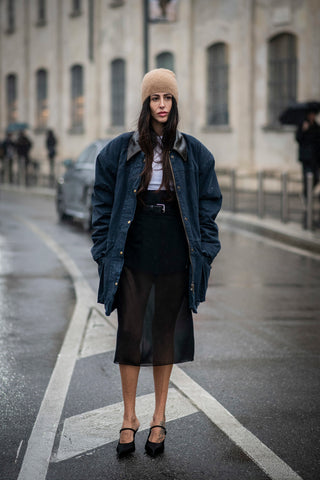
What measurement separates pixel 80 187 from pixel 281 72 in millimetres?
11331

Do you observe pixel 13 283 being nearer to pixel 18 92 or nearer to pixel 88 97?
pixel 88 97

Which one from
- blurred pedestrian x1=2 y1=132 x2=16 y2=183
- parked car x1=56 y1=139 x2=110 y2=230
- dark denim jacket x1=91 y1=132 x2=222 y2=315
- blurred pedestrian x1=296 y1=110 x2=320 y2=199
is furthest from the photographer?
blurred pedestrian x1=2 y1=132 x2=16 y2=183

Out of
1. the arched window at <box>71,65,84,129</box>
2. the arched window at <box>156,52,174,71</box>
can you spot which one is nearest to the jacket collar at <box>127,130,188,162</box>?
the arched window at <box>156,52,174,71</box>

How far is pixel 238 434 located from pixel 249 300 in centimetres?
447

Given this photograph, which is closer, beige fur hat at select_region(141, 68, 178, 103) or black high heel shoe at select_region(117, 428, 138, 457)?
black high heel shoe at select_region(117, 428, 138, 457)

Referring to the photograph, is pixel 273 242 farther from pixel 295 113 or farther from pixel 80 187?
pixel 295 113

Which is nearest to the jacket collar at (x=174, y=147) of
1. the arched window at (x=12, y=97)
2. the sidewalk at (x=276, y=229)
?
the sidewalk at (x=276, y=229)

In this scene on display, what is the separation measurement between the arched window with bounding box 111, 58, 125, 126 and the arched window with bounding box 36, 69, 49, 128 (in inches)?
225

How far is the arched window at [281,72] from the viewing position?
2612cm

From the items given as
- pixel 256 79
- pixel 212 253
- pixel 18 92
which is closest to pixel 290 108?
pixel 256 79

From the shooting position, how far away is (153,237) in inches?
180

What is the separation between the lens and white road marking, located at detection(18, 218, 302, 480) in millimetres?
4309

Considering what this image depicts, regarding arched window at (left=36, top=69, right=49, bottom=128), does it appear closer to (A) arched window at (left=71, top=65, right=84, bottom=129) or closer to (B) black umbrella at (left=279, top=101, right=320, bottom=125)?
(A) arched window at (left=71, top=65, right=84, bottom=129)

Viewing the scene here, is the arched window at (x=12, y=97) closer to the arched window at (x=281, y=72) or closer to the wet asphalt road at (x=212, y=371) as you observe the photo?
the arched window at (x=281, y=72)
